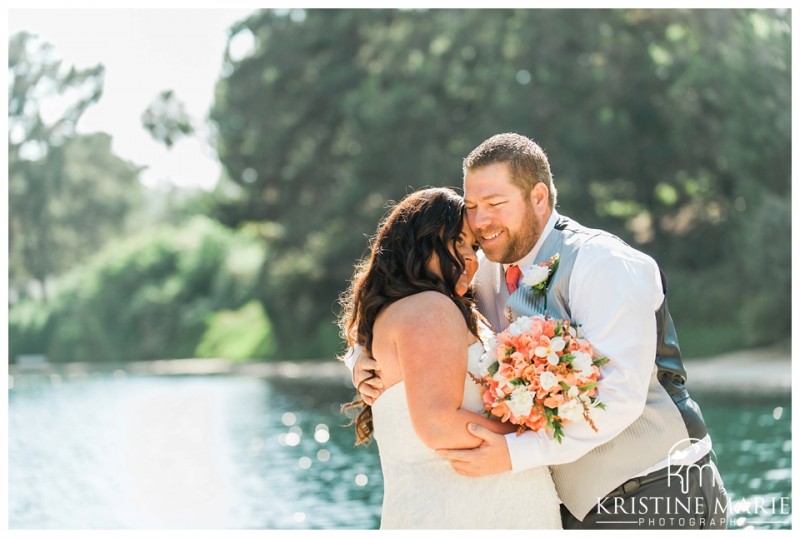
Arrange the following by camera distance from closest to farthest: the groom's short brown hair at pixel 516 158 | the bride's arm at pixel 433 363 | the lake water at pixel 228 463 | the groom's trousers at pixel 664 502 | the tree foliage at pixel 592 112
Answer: the bride's arm at pixel 433 363 < the groom's trousers at pixel 664 502 < the groom's short brown hair at pixel 516 158 < the lake water at pixel 228 463 < the tree foliage at pixel 592 112

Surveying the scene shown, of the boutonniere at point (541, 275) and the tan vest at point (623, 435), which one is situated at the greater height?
the boutonniere at point (541, 275)

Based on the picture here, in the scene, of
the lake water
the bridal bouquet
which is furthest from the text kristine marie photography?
the lake water

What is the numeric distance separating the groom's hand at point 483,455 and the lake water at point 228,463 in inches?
134

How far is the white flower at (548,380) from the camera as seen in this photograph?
327cm

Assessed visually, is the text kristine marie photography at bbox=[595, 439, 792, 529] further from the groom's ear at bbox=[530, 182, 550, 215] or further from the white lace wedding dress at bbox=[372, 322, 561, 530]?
the groom's ear at bbox=[530, 182, 550, 215]

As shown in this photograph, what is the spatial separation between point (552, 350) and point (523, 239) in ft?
1.86

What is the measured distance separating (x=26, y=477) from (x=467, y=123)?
1338 centimetres

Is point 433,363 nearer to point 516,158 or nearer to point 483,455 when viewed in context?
point 483,455

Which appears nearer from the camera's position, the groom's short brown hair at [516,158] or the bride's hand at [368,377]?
the bride's hand at [368,377]

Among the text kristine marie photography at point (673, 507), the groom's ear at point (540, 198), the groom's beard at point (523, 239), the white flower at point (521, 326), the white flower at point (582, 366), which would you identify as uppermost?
the groom's ear at point (540, 198)

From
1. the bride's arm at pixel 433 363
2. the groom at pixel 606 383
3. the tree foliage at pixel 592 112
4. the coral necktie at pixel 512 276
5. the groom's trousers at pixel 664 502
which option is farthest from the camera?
the tree foliage at pixel 592 112

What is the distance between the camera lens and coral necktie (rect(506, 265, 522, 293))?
3824 mm

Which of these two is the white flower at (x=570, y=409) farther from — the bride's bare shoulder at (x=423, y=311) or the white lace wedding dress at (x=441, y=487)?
the bride's bare shoulder at (x=423, y=311)

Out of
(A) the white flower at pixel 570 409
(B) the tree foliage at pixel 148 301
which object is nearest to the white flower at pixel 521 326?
(A) the white flower at pixel 570 409
